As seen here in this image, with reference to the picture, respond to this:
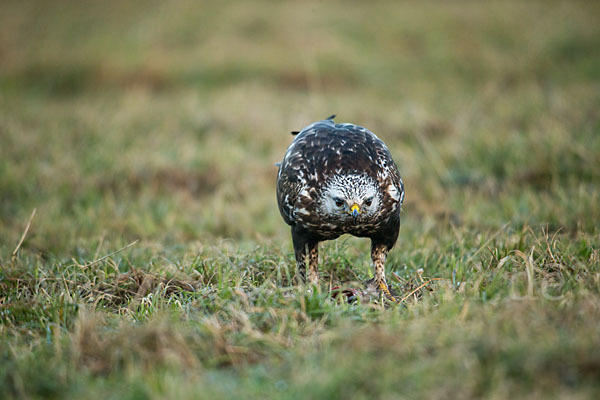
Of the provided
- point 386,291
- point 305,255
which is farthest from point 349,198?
point 386,291

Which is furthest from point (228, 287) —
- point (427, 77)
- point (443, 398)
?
point (427, 77)

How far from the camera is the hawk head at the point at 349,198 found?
3.16m

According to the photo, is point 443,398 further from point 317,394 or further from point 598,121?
point 598,121

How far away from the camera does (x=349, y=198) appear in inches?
124

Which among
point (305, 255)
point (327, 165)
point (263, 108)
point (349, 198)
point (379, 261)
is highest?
point (263, 108)

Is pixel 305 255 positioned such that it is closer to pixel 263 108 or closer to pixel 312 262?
pixel 312 262

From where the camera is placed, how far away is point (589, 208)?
4727 millimetres

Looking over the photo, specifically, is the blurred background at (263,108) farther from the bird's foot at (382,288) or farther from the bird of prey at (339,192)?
the bird's foot at (382,288)

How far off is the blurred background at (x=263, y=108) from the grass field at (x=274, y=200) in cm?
4

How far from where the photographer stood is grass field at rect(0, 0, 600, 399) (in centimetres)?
236

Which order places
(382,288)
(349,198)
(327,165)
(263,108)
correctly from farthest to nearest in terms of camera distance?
(263,108), (382,288), (327,165), (349,198)

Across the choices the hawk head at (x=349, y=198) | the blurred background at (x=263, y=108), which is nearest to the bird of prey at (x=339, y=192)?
the hawk head at (x=349, y=198)

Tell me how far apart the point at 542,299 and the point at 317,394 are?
4.53ft

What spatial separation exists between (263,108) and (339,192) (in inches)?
252
